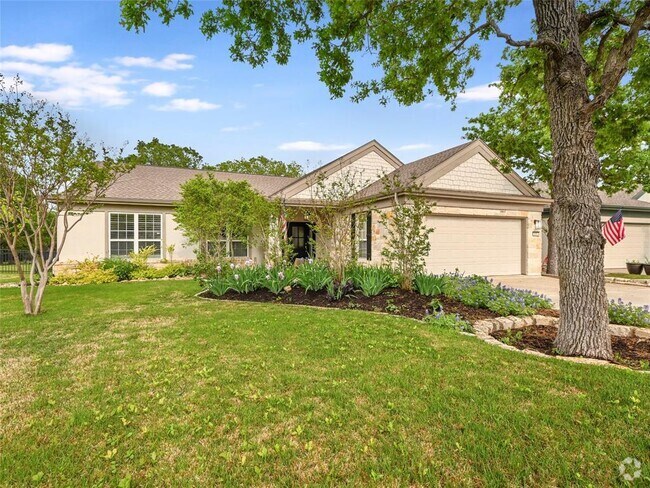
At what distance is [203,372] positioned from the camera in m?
3.65

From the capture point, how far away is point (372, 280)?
297 inches

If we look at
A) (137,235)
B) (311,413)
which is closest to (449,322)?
(311,413)

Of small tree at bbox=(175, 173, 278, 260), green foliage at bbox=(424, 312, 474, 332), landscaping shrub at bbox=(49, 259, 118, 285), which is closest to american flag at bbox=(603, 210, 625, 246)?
green foliage at bbox=(424, 312, 474, 332)

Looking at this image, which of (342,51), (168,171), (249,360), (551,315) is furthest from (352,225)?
(168,171)

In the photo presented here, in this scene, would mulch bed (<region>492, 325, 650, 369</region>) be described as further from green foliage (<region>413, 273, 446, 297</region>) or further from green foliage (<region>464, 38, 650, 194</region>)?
green foliage (<region>464, 38, 650, 194</region>)

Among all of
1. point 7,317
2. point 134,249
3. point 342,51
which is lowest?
point 7,317

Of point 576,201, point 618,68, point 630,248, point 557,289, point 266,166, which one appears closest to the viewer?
point 618,68

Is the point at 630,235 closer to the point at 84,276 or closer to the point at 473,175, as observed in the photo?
the point at 473,175

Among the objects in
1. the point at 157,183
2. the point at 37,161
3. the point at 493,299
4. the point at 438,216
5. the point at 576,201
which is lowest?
the point at 493,299

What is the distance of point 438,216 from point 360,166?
15.3 ft

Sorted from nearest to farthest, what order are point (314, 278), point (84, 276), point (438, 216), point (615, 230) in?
1. point (314, 278)
2. point (615, 230)
3. point (84, 276)
4. point (438, 216)

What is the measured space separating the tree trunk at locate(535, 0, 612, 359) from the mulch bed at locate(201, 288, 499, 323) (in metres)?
1.73

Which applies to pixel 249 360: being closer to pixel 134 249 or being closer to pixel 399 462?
pixel 399 462

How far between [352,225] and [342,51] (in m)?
4.01
